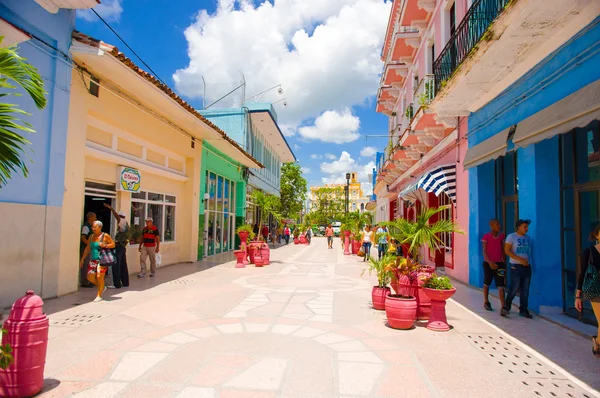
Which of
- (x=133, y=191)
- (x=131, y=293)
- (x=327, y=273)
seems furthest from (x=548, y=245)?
(x=133, y=191)

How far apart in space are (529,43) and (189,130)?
10.1 m

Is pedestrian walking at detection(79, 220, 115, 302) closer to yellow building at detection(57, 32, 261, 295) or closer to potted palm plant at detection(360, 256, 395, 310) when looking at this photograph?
yellow building at detection(57, 32, 261, 295)

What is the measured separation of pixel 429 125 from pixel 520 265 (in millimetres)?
5958

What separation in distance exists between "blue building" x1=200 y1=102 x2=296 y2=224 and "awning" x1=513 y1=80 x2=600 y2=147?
15.8 m

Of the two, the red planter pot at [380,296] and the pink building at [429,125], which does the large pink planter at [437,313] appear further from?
the pink building at [429,125]

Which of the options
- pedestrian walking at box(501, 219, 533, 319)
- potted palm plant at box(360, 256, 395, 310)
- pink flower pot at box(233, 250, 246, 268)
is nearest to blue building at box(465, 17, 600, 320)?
pedestrian walking at box(501, 219, 533, 319)

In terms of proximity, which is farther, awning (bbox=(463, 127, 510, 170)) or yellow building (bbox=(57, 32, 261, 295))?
yellow building (bbox=(57, 32, 261, 295))

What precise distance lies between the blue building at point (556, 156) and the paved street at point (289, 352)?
38.1 inches

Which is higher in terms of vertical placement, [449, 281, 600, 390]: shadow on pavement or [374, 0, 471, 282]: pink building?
[374, 0, 471, 282]: pink building

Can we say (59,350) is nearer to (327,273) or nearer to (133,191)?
(133,191)

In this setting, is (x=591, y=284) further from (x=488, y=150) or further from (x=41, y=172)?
(x=41, y=172)

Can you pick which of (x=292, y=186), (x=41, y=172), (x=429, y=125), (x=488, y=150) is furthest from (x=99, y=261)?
(x=292, y=186)

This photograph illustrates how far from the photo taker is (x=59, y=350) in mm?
4543

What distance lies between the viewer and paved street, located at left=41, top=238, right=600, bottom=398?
368 centimetres
